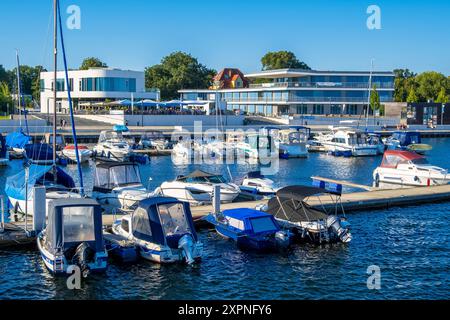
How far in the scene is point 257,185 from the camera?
38.2 meters

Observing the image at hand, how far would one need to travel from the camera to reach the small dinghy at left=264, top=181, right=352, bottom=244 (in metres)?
27.6

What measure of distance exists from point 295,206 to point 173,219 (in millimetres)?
6565

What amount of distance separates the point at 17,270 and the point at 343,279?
40.2ft

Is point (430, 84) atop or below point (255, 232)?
atop

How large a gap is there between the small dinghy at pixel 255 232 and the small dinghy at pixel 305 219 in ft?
4.05

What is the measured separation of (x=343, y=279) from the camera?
23281mm

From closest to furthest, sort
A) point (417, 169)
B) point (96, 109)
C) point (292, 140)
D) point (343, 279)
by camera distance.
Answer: point (343, 279) → point (417, 169) → point (292, 140) → point (96, 109)

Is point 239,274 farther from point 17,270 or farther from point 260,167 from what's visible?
point 260,167

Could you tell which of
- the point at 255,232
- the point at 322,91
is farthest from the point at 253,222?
the point at 322,91

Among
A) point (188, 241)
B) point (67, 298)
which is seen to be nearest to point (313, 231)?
point (188, 241)

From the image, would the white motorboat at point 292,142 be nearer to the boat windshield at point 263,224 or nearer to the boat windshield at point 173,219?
the boat windshield at point 263,224

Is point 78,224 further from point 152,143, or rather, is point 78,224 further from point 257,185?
point 152,143

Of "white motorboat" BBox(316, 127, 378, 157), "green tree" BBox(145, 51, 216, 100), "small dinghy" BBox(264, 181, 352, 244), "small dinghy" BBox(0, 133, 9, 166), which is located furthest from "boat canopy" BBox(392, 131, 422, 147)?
"green tree" BBox(145, 51, 216, 100)

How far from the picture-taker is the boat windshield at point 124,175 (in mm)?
34031
